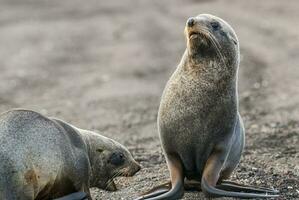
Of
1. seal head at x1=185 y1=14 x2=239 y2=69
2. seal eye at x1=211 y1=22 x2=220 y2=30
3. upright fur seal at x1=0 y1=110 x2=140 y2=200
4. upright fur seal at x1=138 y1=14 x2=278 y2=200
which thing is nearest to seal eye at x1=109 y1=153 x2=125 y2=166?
upright fur seal at x1=0 y1=110 x2=140 y2=200

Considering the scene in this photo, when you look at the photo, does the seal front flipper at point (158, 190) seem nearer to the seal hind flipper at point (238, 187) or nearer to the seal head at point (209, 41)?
the seal hind flipper at point (238, 187)

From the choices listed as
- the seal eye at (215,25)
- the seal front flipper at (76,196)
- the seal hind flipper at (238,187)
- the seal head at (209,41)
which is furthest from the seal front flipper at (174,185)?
the seal eye at (215,25)

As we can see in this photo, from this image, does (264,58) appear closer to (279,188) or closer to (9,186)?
(279,188)

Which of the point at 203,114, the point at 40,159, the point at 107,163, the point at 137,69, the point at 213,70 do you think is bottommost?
the point at 137,69

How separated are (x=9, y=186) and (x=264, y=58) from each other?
452 inches

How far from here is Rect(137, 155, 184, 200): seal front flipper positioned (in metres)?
7.50

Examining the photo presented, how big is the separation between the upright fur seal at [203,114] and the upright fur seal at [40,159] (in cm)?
66

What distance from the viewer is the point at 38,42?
2102 centimetres

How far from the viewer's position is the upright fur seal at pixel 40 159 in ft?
23.1

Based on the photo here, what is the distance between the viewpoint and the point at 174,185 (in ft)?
25.0

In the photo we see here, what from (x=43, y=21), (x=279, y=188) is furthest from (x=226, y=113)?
(x=43, y=21)

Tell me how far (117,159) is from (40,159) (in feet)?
4.34

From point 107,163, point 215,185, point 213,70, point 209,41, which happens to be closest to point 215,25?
point 209,41

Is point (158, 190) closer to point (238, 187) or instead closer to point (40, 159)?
point (238, 187)
